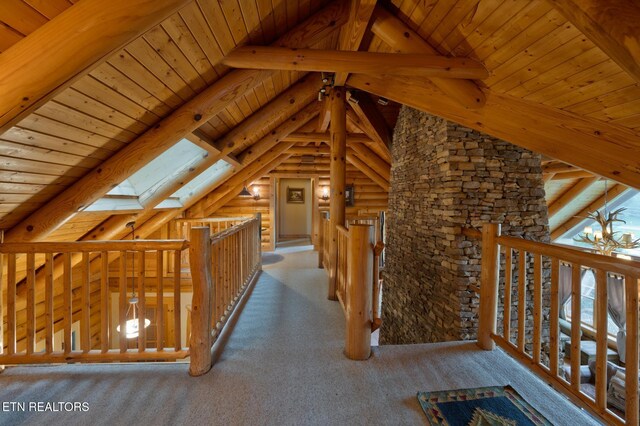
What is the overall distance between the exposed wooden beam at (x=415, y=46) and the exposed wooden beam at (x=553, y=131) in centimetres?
11

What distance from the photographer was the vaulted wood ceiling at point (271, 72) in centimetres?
134

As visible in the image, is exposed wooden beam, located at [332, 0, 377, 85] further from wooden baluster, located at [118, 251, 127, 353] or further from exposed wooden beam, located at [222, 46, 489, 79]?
wooden baluster, located at [118, 251, 127, 353]

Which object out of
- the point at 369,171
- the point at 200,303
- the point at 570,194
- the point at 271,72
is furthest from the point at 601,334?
the point at 570,194

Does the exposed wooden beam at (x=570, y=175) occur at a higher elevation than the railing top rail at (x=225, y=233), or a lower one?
higher

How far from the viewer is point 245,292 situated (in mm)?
3650

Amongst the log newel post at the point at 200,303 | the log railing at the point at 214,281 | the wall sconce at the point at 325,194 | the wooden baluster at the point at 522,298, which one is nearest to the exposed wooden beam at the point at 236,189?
the wall sconce at the point at 325,194

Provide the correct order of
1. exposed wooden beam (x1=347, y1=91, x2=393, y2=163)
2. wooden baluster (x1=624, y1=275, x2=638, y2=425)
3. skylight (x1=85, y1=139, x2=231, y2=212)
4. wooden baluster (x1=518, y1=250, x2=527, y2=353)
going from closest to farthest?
wooden baluster (x1=624, y1=275, x2=638, y2=425), wooden baluster (x1=518, y1=250, x2=527, y2=353), skylight (x1=85, y1=139, x2=231, y2=212), exposed wooden beam (x1=347, y1=91, x2=393, y2=163)

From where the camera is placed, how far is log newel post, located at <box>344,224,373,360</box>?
2059mm

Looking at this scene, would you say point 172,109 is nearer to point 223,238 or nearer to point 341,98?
point 223,238

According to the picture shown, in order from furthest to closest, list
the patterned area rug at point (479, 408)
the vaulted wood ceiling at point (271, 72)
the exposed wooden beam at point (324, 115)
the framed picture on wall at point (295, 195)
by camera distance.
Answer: the framed picture on wall at point (295, 195), the exposed wooden beam at point (324, 115), the patterned area rug at point (479, 408), the vaulted wood ceiling at point (271, 72)

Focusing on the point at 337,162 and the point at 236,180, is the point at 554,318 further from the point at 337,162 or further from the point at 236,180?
the point at 236,180

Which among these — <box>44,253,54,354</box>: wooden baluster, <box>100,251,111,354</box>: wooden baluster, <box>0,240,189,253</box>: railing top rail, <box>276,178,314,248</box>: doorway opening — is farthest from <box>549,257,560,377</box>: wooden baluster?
<box>276,178,314,248</box>: doorway opening

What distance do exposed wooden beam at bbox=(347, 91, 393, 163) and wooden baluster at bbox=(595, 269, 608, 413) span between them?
12.6 feet

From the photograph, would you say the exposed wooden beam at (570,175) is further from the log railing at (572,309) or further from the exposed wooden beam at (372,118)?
the log railing at (572,309)
